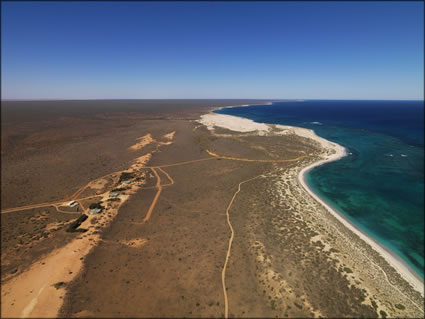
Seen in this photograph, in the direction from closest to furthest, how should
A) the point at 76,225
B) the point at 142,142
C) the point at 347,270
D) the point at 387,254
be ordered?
the point at 347,270, the point at 387,254, the point at 76,225, the point at 142,142

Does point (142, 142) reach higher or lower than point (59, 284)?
higher

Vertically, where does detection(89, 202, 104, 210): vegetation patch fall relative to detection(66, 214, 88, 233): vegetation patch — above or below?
above

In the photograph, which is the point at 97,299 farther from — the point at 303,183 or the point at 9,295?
the point at 303,183

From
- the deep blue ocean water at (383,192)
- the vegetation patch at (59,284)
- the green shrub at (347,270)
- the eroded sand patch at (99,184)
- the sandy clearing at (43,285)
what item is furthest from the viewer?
the eroded sand patch at (99,184)

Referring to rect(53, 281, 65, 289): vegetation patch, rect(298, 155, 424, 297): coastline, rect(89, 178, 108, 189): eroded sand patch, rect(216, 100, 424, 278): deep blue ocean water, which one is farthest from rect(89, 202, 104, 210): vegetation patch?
rect(216, 100, 424, 278): deep blue ocean water

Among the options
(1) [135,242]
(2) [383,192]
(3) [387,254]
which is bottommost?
(3) [387,254]

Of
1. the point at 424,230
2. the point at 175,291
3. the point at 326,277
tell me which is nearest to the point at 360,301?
the point at 326,277

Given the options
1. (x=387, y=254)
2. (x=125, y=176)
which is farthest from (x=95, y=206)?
(x=387, y=254)

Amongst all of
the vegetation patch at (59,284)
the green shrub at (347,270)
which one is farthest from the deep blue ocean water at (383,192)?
the vegetation patch at (59,284)

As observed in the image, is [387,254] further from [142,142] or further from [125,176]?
[142,142]

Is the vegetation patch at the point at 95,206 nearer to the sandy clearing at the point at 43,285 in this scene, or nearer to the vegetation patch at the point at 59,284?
the sandy clearing at the point at 43,285

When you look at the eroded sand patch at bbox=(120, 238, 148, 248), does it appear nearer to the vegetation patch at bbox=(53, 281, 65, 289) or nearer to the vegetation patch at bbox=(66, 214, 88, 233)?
the vegetation patch at bbox=(53, 281, 65, 289)
